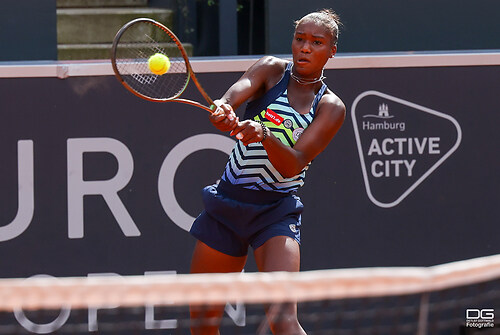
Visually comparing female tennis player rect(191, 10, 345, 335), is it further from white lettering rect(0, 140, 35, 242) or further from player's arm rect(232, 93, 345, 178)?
white lettering rect(0, 140, 35, 242)

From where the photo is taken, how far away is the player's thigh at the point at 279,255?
12.8 feet

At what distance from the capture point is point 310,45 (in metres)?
4.04

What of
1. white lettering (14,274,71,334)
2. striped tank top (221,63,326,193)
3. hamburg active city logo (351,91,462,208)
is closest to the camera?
striped tank top (221,63,326,193)

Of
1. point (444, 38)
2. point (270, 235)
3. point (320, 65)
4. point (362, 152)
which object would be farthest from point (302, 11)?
point (270, 235)

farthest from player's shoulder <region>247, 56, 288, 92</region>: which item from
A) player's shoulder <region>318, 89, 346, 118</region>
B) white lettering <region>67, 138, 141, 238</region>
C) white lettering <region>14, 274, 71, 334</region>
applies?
white lettering <region>14, 274, 71, 334</region>

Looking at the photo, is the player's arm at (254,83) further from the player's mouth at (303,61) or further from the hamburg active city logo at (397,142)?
the hamburg active city logo at (397,142)

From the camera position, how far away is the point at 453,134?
540 centimetres

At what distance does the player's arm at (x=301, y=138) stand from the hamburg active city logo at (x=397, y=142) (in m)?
1.25

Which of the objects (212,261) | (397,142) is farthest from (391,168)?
(212,261)

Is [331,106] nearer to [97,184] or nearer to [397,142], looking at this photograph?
[397,142]

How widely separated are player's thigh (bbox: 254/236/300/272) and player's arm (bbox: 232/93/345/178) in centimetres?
29

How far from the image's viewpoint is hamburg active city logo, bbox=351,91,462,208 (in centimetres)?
535

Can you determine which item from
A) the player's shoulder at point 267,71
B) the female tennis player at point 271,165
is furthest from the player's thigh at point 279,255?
the player's shoulder at point 267,71

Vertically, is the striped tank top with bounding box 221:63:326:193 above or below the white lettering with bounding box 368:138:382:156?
above
